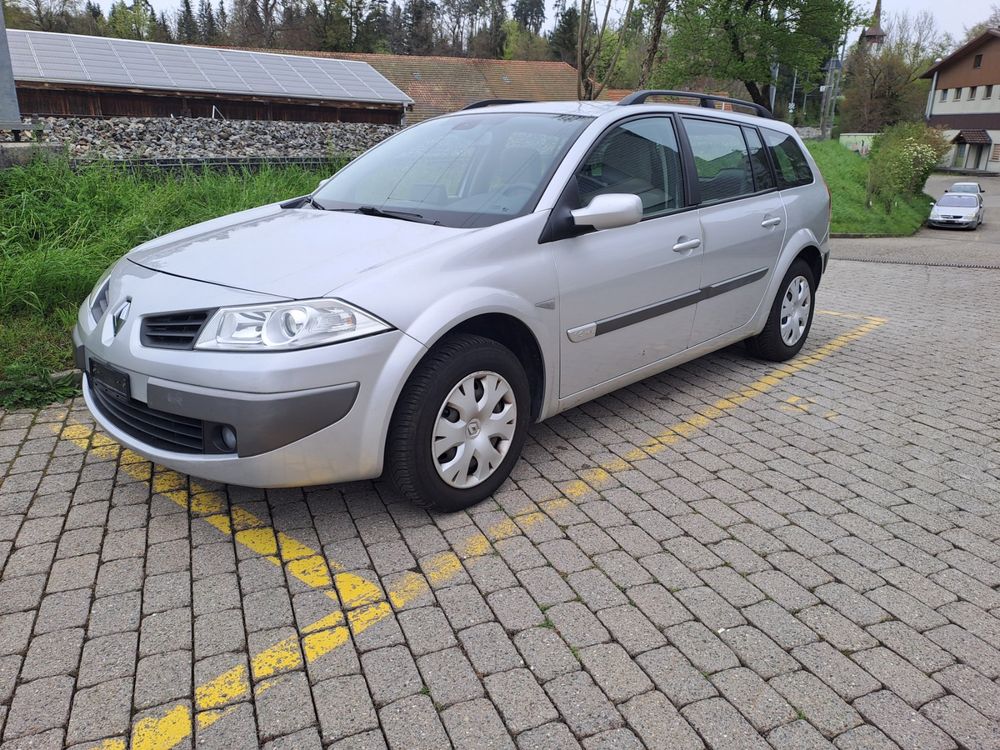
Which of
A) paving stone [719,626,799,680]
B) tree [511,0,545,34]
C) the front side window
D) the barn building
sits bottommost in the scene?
paving stone [719,626,799,680]

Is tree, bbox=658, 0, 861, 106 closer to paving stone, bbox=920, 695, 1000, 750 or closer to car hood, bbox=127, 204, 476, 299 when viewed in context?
car hood, bbox=127, 204, 476, 299

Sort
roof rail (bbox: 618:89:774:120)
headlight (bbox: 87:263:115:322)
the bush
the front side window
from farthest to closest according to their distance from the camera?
the bush, roof rail (bbox: 618:89:774:120), the front side window, headlight (bbox: 87:263:115:322)

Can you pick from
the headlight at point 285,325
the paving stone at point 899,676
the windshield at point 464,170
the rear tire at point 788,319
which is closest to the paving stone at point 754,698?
the paving stone at point 899,676

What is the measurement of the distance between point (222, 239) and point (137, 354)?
0.86 m

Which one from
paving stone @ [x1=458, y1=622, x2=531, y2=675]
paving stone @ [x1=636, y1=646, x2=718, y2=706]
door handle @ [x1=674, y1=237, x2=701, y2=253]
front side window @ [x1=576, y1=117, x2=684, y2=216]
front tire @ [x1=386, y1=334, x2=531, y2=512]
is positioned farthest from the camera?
door handle @ [x1=674, y1=237, x2=701, y2=253]

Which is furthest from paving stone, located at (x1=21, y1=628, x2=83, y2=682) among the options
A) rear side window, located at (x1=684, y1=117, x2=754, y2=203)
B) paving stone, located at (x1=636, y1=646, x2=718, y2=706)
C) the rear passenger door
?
rear side window, located at (x1=684, y1=117, x2=754, y2=203)

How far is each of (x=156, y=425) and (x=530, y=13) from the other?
339ft

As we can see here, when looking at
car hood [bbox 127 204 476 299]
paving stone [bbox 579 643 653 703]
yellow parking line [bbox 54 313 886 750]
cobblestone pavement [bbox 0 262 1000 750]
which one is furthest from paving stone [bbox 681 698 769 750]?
car hood [bbox 127 204 476 299]

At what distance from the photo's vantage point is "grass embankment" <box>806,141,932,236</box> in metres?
25.2

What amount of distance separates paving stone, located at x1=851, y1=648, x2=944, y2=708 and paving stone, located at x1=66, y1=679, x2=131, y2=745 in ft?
7.61

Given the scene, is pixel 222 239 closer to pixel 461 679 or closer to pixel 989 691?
pixel 461 679

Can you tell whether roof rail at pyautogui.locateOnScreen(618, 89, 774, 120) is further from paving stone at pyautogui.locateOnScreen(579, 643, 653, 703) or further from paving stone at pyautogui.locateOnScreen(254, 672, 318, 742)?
paving stone at pyautogui.locateOnScreen(254, 672, 318, 742)

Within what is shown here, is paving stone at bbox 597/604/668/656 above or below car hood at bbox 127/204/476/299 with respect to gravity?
below

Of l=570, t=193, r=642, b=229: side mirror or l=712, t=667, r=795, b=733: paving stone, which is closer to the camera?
l=712, t=667, r=795, b=733: paving stone
